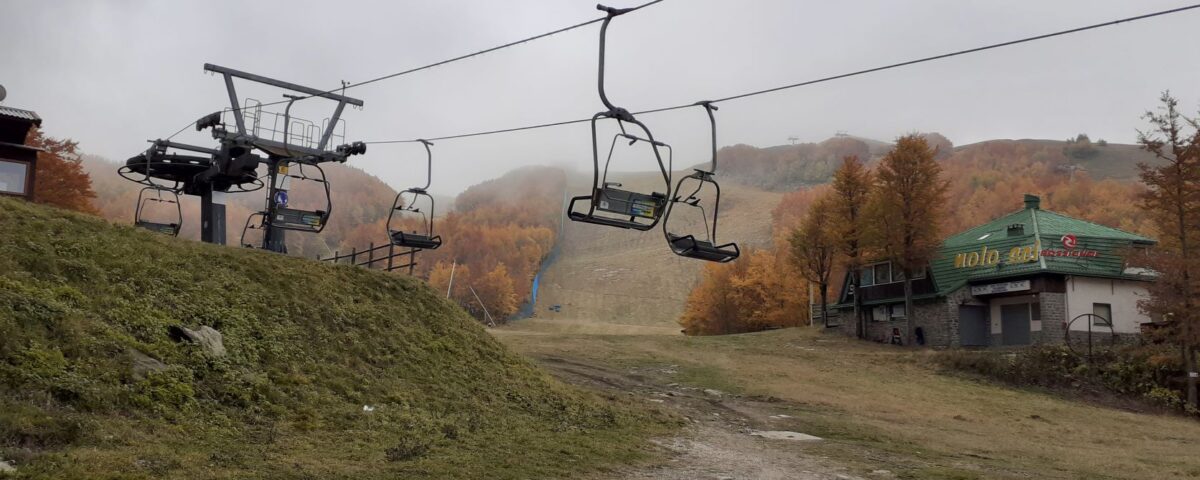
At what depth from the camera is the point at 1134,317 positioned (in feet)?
152

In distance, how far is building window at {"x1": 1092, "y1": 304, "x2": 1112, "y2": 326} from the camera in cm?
4522

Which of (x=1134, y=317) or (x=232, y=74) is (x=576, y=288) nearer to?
(x=1134, y=317)

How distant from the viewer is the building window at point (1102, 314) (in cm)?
4522

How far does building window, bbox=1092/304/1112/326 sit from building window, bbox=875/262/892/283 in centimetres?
1201

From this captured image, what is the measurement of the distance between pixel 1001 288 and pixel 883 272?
31.1ft

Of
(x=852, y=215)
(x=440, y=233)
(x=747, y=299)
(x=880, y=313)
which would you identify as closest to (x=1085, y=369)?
(x=880, y=313)

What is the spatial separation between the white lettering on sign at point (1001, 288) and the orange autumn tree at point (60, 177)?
48.9m

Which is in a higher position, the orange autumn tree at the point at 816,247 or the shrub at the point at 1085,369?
the orange autumn tree at the point at 816,247

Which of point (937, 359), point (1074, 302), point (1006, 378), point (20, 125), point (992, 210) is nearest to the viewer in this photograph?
point (20, 125)

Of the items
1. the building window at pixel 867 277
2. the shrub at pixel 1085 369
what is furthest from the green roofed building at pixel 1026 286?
the shrub at pixel 1085 369

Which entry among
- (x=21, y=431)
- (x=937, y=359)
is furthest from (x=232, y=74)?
(x=937, y=359)

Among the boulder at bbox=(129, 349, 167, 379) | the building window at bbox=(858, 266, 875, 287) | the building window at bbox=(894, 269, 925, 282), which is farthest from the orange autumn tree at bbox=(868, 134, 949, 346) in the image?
the boulder at bbox=(129, 349, 167, 379)

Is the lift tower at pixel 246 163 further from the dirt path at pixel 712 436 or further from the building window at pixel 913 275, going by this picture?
the building window at pixel 913 275

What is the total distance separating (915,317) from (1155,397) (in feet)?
57.2
